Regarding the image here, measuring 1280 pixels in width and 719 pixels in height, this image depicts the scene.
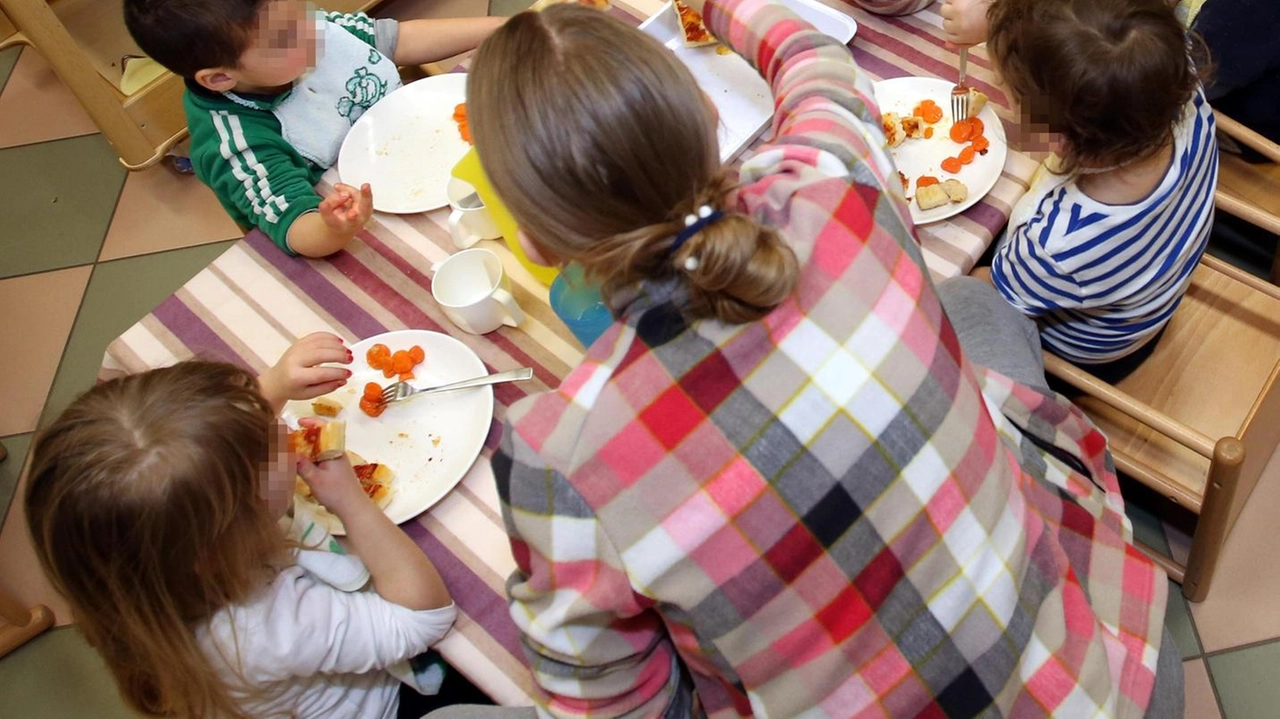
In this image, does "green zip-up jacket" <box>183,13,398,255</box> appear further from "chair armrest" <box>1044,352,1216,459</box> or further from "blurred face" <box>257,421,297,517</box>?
"chair armrest" <box>1044,352,1216,459</box>

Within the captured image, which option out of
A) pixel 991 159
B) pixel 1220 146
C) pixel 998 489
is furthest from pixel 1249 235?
pixel 998 489

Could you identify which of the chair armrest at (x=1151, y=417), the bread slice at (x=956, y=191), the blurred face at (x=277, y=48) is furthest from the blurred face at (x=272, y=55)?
the chair armrest at (x=1151, y=417)

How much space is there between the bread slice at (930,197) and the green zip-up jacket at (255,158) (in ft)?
2.67

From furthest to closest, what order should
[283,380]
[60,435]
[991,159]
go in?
1. [991,159]
2. [283,380]
3. [60,435]

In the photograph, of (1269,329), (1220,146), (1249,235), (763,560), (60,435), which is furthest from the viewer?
(1249,235)

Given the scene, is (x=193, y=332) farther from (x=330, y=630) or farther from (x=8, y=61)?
(x=8, y=61)

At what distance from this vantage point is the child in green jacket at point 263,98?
1.33m

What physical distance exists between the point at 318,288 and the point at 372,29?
1.78ft

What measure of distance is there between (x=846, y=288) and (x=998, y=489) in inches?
9.4

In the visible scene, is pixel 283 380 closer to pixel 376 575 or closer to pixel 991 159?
pixel 376 575

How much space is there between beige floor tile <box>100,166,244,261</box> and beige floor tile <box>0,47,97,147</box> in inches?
14.3

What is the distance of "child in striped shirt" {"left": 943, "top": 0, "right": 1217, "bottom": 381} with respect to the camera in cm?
110

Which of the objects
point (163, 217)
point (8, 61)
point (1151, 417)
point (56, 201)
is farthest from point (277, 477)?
point (8, 61)

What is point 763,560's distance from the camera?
0.77m
